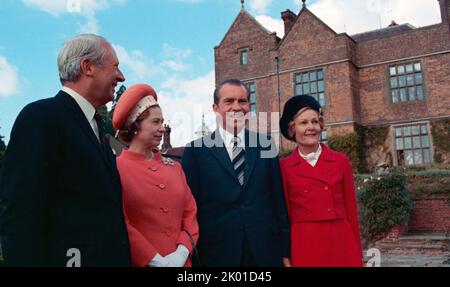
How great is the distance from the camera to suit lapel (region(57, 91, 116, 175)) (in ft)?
6.26

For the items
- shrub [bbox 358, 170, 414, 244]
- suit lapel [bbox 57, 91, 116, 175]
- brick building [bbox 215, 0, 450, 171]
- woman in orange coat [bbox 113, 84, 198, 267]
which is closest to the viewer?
suit lapel [bbox 57, 91, 116, 175]

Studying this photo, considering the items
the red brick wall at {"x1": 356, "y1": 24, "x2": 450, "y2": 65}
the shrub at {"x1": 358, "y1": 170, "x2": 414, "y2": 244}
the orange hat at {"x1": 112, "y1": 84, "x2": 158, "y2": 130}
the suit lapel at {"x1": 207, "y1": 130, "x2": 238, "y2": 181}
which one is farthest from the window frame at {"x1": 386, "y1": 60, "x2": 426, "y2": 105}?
the orange hat at {"x1": 112, "y1": 84, "x2": 158, "y2": 130}

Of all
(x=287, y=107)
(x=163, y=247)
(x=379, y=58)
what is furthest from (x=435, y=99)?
(x=163, y=247)

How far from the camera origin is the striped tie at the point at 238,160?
2803 millimetres

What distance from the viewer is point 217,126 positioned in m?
2.98

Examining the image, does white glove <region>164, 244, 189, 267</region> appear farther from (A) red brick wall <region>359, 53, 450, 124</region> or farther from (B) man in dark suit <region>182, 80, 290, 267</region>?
(A) red brick wall <region>359, 53, 450, 124</region>

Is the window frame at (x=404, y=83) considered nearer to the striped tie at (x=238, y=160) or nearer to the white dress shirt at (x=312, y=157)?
the white dress shirt at (x=312, y=157)

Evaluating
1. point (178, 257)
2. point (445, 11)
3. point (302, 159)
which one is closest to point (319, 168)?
point (302, 159)

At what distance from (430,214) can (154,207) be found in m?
11.9

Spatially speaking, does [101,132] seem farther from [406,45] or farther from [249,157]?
[406,45]

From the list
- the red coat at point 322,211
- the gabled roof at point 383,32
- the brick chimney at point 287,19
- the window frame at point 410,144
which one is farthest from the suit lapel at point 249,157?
the gabled roof at point 383,32

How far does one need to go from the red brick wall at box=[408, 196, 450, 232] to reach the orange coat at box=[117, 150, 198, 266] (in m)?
11.4

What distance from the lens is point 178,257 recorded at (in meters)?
2.29

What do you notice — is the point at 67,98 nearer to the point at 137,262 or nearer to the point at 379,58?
the point at 137,262
